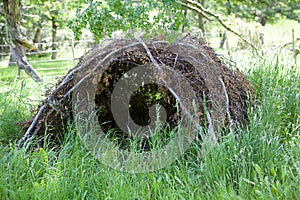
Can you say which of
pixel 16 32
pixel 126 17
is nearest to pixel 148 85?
pixel 126 17

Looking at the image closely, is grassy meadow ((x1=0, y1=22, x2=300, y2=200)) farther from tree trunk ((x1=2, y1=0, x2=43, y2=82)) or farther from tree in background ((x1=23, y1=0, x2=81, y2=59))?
tree in background ((x1=23, y1=0, x2=81, y2=59))

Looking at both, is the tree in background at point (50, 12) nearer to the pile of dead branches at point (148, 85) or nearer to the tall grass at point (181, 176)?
the pile of dead branches at point (148, 85)

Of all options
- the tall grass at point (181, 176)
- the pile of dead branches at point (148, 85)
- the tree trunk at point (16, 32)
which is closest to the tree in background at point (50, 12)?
the tree trunk at point (16, 32)

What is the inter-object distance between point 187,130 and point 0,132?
1.96 meters

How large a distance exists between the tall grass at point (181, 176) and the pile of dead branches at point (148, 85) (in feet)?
1.41

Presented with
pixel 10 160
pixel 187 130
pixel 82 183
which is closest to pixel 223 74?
pixel 187 130

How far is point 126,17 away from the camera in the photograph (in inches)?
122

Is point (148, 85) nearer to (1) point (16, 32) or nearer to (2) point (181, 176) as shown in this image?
(2) point (181, 176)

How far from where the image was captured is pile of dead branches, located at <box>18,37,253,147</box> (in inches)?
123

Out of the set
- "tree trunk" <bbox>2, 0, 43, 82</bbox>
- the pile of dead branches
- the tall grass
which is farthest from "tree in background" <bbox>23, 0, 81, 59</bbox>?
the tall grass

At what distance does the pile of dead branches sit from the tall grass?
43cm

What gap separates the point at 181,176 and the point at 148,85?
4.97ft

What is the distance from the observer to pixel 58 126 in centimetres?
338

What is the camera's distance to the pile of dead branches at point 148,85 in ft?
10.2
